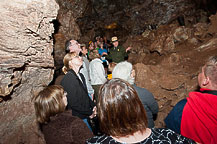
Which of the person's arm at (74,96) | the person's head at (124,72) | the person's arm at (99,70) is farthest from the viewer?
the person's arm at (99,70)

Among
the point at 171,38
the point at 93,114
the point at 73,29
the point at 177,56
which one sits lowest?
the point at 93,114

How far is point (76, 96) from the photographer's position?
242 cm

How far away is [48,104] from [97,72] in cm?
170

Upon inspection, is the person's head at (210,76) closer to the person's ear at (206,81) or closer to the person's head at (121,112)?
the person's ear at (206,81)

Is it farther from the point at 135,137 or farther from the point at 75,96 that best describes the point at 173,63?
the point at 135,137

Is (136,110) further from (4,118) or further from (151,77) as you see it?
(151,77)

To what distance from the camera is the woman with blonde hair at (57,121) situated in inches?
61.1

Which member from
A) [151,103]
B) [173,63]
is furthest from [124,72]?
[173,63]

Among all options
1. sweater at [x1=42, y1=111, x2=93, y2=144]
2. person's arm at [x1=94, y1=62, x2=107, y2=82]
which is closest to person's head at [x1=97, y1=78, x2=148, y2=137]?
sweater at [x1=42, y1=111, x2=93, y2=144]

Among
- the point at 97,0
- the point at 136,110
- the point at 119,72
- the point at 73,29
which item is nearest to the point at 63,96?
the point at 119,72

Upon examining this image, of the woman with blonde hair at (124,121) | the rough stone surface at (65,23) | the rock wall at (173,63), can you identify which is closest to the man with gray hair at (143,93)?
the woman with blonde hair at (124,121)

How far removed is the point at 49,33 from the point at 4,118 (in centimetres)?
167

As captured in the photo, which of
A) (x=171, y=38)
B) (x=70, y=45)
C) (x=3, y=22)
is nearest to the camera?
(x=3, y=22)

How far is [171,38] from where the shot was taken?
277 inches
